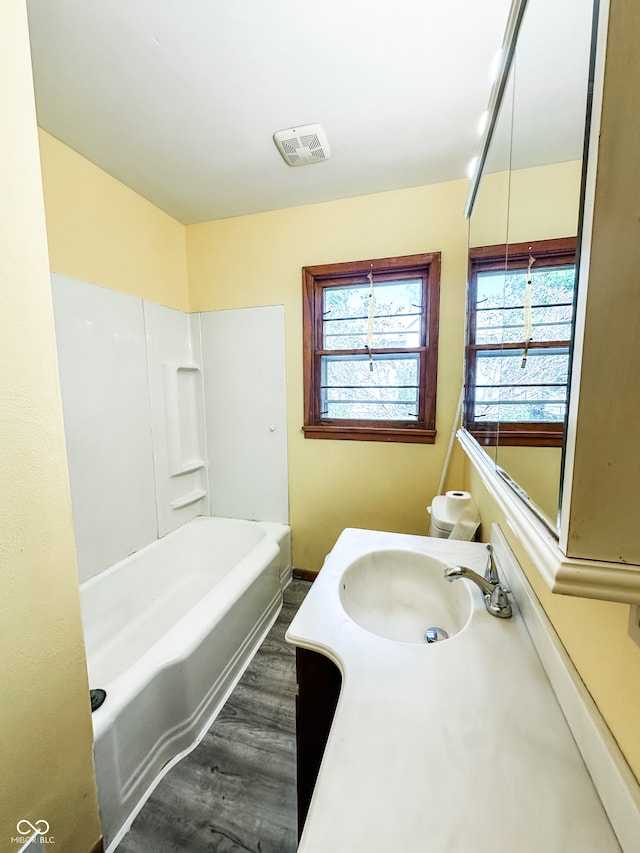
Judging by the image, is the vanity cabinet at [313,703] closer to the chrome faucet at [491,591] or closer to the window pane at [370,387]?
the chrome faucet at [491,591]

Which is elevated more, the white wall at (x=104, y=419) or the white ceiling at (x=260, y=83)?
the white ceiling at (x=260, y=83)

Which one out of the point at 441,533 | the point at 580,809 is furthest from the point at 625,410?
the point at 441,533

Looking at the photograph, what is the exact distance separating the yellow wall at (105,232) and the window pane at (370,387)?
3.93 ft

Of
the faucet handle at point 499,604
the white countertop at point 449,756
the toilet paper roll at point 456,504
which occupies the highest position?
the toilet paper roll at point 456,504

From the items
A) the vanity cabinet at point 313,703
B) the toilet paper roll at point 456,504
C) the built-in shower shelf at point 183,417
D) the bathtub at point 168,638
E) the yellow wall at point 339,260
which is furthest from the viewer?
the built-in shower shelf at point 183,417

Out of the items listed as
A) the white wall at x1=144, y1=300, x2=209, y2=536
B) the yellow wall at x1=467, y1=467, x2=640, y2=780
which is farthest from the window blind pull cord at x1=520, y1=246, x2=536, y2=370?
the white wall at x1=144, y1=300, x2=209, y2=536

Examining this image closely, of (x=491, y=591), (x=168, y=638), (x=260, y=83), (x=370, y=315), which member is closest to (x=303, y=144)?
(x=260, y=83)

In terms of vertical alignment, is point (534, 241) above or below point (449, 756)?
above

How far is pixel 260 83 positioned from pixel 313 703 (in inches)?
79.4

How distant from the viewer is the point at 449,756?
1.78 ft

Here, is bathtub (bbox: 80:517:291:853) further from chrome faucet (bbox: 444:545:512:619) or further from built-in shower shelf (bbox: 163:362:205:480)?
chrome faucet (bbox: 444:545:512:619)

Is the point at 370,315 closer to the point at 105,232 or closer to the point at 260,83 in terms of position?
the point at 260,83

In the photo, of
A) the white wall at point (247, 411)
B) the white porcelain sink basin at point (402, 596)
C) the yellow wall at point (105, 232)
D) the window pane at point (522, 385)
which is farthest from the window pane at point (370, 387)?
the yellow wall at point (105, 232)

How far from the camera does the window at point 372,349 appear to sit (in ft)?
6.42
